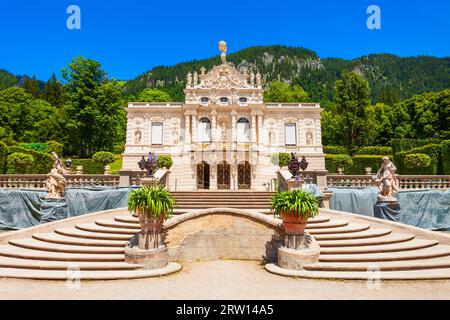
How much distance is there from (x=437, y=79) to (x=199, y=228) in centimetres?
18877

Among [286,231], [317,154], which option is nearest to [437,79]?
[317,154]

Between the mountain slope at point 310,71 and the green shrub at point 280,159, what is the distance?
90874 mm

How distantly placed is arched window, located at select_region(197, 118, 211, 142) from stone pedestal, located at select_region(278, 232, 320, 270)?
27.2 m

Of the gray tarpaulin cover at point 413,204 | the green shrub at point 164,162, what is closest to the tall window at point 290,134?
the green shrub at point 164,162

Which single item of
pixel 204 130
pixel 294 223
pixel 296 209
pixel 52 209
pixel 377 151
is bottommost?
pixel 294 223

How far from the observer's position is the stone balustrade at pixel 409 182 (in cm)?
1630

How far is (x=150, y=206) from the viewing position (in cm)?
861

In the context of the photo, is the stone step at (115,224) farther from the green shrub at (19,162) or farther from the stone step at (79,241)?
the green shrub at (19,162)

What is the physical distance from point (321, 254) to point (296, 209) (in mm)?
1827

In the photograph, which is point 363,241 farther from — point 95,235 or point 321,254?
point 95,235

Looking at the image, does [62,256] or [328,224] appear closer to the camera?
[62,256]

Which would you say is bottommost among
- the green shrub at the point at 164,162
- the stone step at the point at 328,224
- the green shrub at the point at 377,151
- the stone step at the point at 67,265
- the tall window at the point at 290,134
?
the stone step at the point at 67,265

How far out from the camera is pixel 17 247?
9977 millimetres

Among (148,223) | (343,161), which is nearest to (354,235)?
(148,223)
